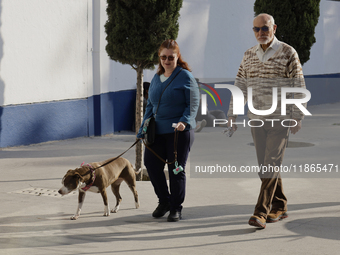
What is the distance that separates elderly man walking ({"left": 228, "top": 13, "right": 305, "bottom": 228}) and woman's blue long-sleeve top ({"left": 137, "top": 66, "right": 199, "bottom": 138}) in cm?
59

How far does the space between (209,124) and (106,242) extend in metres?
10.7

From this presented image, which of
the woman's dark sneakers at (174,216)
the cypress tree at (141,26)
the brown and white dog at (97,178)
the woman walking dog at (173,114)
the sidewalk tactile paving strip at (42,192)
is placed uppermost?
the cypress tree at (141,26)

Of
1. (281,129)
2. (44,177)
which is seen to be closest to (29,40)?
(44,177)

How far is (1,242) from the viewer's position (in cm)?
491

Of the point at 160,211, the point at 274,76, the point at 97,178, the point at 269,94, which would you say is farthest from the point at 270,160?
the point at 97,178

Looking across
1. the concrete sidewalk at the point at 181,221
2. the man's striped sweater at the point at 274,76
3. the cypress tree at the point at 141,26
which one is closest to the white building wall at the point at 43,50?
the concrete sidewalk at the point at 181,221

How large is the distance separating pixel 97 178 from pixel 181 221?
971 mm

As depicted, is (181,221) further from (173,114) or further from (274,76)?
(274,76)

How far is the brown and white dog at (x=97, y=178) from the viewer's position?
538cm

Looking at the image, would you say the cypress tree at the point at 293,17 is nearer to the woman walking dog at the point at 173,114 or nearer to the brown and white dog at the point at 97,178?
the woman walking dog at the point at 173,114

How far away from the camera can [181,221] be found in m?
5.64

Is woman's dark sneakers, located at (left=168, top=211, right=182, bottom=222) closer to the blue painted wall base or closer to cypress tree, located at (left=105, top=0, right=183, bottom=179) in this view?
cypress tree, located at (left=105, top=0, right=183, bottom=179)

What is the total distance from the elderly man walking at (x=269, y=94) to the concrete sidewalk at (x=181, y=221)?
1.21ft

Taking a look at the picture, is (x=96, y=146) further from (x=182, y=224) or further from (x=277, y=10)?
(x=182, y=224)
